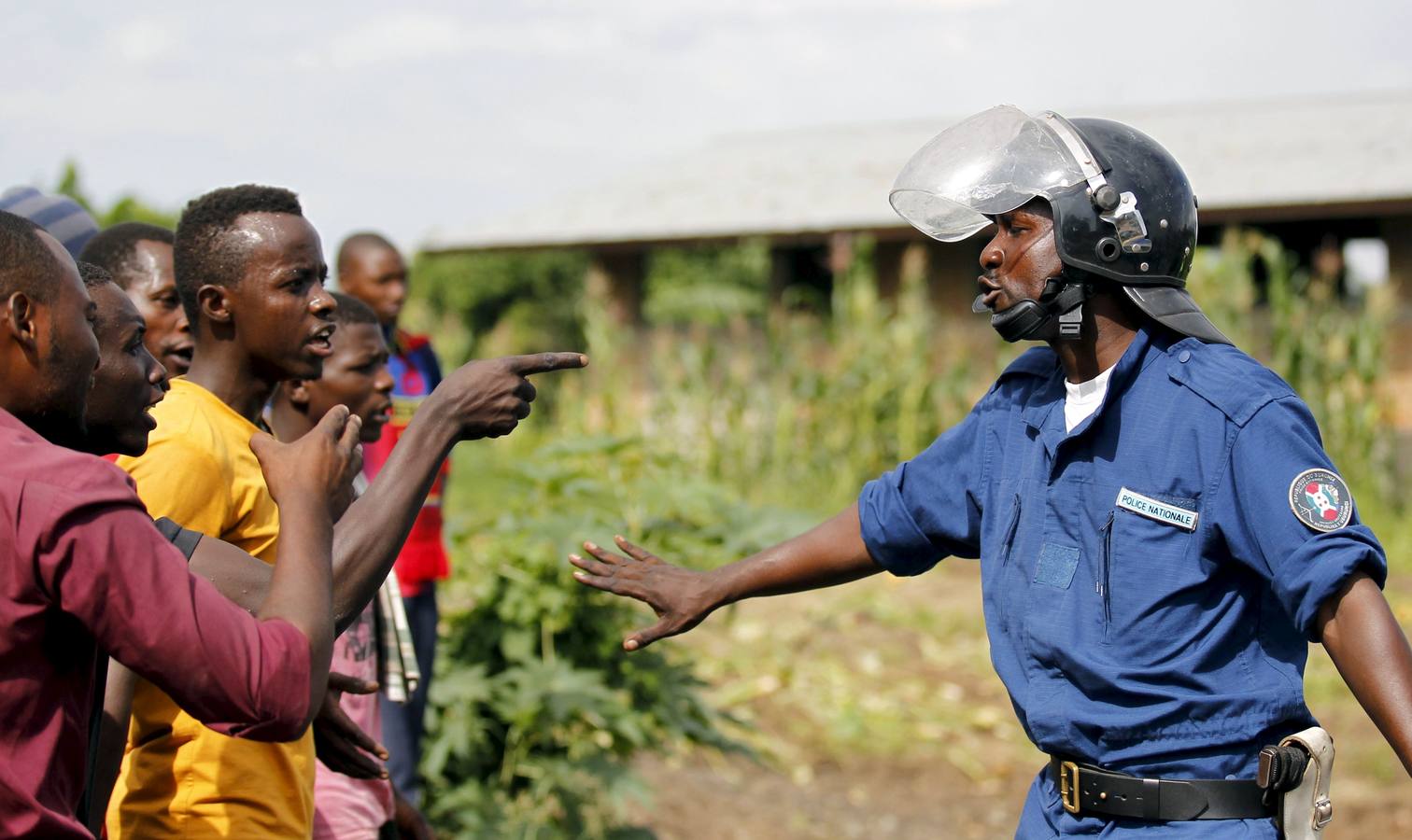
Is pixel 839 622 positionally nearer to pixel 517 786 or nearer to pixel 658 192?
pixel 517 786

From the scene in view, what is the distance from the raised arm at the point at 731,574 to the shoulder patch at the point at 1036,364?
483 mm

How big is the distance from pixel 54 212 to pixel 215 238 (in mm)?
2252

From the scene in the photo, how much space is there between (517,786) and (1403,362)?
10731mm

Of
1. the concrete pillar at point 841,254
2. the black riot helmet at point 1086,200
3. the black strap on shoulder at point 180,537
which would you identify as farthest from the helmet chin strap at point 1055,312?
the concrete pillar at point 841,254

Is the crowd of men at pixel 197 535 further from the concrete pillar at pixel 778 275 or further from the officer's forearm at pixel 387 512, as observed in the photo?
the concrete pillar at pixel 778 275

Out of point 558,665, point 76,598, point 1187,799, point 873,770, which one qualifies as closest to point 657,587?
point 1187,799

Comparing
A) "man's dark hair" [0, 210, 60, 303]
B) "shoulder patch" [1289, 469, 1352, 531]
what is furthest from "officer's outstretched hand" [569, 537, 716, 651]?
"man's dark hair" [0, 210, 60, 303]

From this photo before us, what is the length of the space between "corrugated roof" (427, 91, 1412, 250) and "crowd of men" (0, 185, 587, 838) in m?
11.5

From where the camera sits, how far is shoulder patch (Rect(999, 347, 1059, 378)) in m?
2.98

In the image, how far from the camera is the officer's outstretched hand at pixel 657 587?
123 inches

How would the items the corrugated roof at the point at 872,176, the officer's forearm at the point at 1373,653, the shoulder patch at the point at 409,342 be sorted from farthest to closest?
the corrugated roof at the point at 872,176 < the shoulder patch at the point at 409,342 < the officer's forearm at the point at 1373,653

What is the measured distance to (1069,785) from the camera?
8.64ft

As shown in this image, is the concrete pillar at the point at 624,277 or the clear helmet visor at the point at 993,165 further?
the concrete pillar at the point at 624,277

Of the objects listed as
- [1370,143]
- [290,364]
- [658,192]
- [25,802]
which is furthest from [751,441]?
[25,802]
